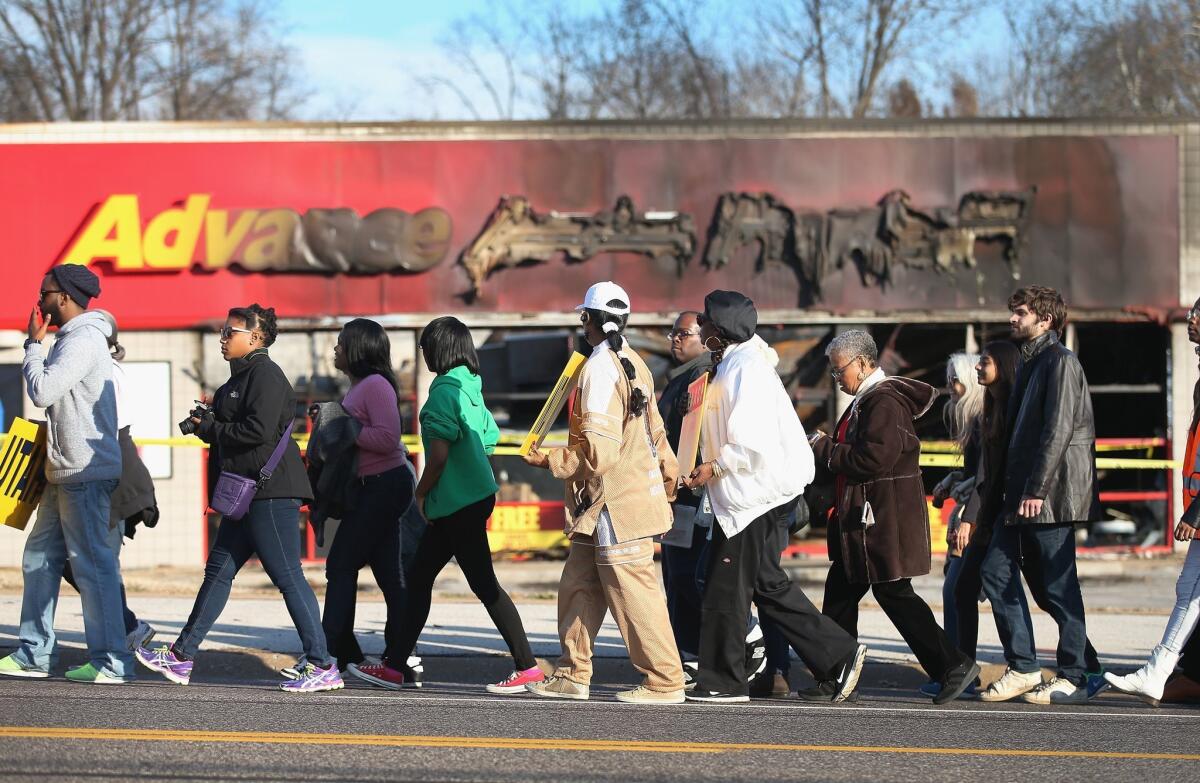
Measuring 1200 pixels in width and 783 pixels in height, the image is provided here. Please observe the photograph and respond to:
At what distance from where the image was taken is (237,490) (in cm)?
741

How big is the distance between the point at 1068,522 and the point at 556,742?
120 inches

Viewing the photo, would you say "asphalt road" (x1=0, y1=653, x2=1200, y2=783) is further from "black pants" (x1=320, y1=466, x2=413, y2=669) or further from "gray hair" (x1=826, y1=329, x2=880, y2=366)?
"gray hair" (x1=826, y1=329, x2=880, y2=366)

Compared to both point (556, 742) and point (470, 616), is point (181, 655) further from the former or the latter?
point (470, 616)

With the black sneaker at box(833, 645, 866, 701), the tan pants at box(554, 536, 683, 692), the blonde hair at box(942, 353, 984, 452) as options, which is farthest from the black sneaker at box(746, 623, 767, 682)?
the blonde hair at box(942, 353, 984, 452)

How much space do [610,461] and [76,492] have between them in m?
2.69

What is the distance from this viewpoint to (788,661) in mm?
7840

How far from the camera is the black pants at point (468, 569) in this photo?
7590mm

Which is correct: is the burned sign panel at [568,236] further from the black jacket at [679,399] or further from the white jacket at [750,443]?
the white jacket at [750,443]

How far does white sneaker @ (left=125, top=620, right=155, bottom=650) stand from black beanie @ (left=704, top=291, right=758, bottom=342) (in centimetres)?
353

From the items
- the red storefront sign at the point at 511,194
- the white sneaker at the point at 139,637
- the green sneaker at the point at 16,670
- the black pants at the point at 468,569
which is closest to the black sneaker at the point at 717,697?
the black pants at the point at 468,569

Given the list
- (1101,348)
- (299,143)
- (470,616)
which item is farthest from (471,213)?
(1101,348)

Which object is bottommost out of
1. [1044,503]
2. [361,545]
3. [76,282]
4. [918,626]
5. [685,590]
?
[918,626]

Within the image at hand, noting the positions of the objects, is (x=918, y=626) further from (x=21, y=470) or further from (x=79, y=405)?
(x=21, y=470)

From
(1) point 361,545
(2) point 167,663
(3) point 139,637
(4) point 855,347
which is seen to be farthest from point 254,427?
(4) point 855,347
